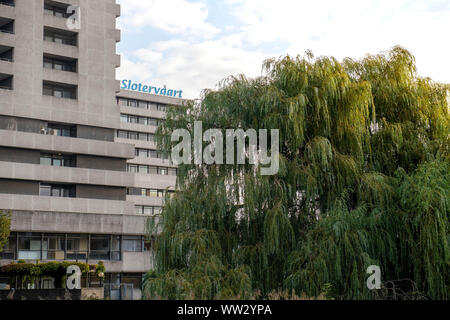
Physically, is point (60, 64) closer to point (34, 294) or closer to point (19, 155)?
point (19, 155)

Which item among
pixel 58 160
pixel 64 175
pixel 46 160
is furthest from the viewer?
pixel 58 160

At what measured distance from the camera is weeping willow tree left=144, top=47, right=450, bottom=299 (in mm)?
20562

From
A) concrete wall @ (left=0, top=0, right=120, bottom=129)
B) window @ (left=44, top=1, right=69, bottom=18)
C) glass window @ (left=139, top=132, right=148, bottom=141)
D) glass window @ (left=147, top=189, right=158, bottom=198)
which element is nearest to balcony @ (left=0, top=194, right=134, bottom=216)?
concrete wall @ (left=0, top=0, right=120, bottom=129)

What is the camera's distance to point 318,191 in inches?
919

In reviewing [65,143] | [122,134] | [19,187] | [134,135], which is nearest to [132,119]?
[134,135]

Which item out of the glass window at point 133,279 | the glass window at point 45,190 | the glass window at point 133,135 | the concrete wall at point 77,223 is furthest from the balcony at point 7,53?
the glass window at point 133,135

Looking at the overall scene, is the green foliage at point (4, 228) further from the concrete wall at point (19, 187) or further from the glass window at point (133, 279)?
the glass window at point (133, 279)

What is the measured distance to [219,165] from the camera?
79.5 ft

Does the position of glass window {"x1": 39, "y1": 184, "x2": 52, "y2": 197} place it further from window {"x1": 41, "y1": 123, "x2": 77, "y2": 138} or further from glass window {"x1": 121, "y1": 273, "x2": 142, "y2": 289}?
glass window {"x1": 121, "y1": 273, "x2": 142, "y2": 289}

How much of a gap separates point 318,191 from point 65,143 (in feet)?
137

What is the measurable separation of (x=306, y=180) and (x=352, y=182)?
176 centimetres

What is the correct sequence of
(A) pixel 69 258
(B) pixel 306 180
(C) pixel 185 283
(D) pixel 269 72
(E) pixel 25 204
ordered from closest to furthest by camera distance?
(C) pixel 185 283
(B) pixel 306 180
(D) pixel 269 72
(A) pixel 69 258
(E) pixel 25 204
